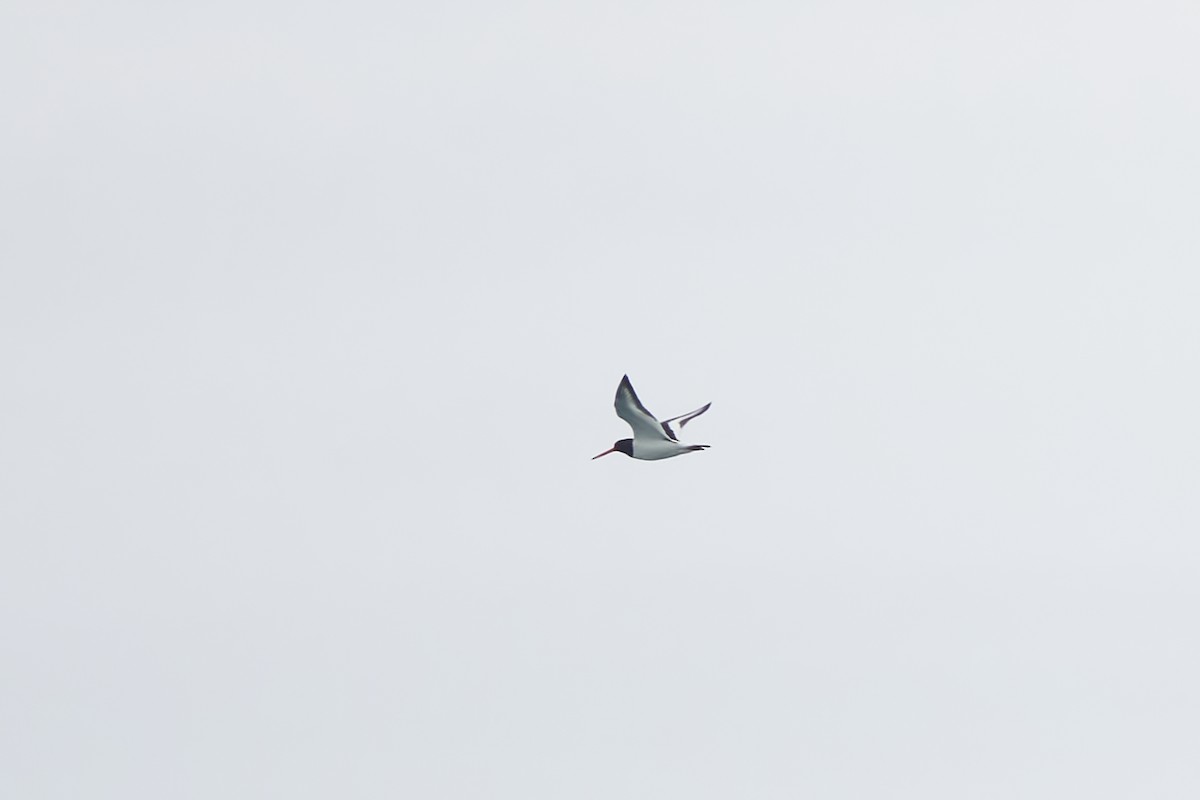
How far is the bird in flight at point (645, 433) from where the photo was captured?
354ft

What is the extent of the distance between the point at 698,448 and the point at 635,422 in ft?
6.49

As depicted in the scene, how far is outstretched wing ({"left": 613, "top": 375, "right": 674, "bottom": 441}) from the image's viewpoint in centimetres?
10631

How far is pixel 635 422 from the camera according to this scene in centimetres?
11000

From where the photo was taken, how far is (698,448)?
361 feet

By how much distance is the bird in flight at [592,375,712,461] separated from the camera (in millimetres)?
107875

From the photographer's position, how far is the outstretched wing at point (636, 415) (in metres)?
106

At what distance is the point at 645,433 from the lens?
112 m

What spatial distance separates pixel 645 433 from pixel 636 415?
2696 millimetres

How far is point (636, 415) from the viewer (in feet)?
357
